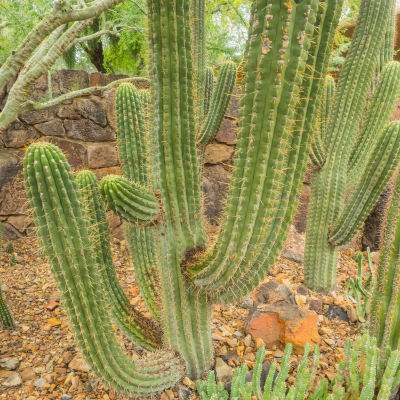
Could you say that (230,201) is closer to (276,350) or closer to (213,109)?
(276,350)

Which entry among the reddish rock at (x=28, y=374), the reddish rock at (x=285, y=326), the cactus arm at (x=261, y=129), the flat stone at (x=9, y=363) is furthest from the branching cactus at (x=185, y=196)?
the flat stone at (x=9, y=363)

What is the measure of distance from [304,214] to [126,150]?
3.83 meters

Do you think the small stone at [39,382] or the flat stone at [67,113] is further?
the flat stone at [67,113]

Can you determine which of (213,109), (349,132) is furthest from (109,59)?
(349,132)

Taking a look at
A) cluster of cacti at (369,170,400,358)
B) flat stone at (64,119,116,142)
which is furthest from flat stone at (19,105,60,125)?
cluster of cacti at (369,170,400,358)

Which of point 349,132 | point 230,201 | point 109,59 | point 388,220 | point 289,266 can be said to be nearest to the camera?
point 230,201

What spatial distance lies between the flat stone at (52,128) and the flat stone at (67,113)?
3.9 inches

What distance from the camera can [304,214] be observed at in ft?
17.6

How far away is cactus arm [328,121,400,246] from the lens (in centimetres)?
289

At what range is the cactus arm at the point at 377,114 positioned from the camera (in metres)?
3.31

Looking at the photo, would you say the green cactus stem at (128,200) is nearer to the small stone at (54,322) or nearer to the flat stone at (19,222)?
the small stone at (54,322)

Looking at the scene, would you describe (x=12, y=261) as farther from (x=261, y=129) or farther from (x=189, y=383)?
(x=261, y=129)

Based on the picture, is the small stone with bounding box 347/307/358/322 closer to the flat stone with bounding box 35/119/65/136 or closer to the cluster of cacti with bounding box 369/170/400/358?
the cluster of cacti with bounding box 369/170/400/358

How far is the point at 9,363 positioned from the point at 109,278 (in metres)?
1.06
